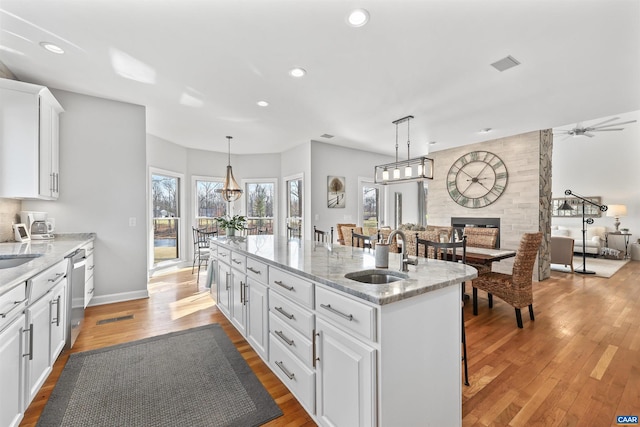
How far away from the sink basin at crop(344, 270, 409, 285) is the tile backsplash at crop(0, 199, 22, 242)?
3.63 meters

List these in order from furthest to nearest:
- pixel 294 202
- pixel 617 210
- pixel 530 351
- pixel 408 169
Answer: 1. pixel 617 210
2. pixel 294 202
3. pixel 408 169
4. pixel 530 351

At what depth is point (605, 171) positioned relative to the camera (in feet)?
24.4

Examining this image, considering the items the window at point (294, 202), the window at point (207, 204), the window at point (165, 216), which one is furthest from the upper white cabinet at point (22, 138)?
the window at point (294, 202)

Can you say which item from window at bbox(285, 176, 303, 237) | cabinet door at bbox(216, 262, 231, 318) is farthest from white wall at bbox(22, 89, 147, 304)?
window at bbox(285, 176, 303, 237)

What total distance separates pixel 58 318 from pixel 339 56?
3.21 meters

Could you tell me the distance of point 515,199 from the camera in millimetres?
5219

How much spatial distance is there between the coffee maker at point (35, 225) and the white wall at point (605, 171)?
998 cm

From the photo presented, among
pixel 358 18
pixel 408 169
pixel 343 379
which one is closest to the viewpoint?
pixel 343 379

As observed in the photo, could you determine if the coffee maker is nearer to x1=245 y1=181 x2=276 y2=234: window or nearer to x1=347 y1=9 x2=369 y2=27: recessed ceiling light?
x1=347 y1=9 x2=369 y2=27: recessed ceiling light

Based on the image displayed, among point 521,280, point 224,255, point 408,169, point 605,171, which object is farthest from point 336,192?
point 605,171

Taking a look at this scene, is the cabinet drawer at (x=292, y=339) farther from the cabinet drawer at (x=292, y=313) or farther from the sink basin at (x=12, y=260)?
the sink basin at (x=12, y=260)

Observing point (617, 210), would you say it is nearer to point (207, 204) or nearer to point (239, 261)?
point (239, 261)

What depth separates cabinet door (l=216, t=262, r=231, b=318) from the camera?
2906mm

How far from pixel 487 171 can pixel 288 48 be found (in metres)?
4.89
